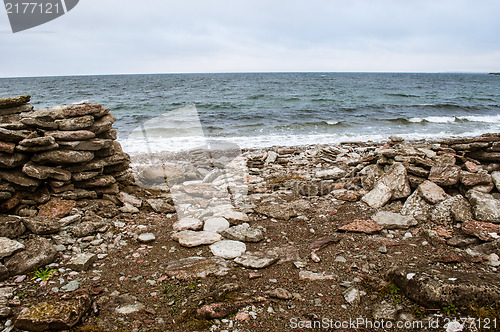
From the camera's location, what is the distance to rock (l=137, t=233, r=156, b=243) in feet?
15.9

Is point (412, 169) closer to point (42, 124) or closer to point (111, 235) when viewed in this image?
point (111, 235)

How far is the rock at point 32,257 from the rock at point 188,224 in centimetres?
182

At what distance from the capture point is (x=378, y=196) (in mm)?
5953

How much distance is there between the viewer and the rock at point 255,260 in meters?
4.12

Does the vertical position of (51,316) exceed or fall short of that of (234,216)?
it exceeds it

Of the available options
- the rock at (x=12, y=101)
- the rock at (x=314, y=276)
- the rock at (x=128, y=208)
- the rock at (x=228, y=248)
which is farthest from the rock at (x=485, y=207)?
the rock at (x=12, y=101)

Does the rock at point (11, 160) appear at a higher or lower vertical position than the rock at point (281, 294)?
higher

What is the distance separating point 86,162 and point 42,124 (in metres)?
0.99

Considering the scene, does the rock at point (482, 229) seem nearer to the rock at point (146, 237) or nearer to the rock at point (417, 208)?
the rock at point (417, 208)

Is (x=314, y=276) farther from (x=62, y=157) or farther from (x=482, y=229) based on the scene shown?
(x=62, y=157)

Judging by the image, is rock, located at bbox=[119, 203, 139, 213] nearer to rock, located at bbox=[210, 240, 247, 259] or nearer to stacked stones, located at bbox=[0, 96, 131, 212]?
stacked stones, located at bbox=[0, 96, 131, 212]

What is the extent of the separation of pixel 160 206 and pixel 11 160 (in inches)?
102

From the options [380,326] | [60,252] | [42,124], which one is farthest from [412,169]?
[42,124]

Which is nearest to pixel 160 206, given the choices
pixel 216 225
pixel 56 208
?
pixel 216 225
